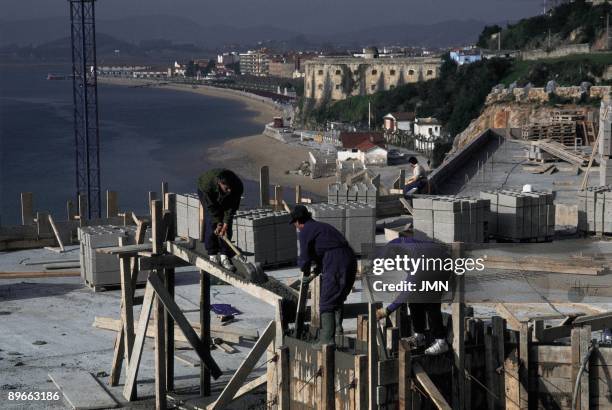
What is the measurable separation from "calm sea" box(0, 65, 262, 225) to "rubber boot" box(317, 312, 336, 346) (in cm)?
5730

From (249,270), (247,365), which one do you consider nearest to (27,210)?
(249,270)

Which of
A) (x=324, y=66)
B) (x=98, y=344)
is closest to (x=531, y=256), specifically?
(x=98, y=344)

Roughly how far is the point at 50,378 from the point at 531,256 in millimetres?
6251

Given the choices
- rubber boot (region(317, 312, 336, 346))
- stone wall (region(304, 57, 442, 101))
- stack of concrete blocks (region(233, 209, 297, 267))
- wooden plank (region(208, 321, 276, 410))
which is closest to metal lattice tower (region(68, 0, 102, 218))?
stack of concrete blocks (region(233, 209, 297, 267))

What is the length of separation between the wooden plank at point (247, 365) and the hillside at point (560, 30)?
89.3m

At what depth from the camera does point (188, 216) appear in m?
22.9

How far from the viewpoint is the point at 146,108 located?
584 ft

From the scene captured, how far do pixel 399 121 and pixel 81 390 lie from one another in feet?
320

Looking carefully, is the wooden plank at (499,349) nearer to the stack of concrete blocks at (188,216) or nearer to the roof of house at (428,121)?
the stack of concrete blocks at (188,216)

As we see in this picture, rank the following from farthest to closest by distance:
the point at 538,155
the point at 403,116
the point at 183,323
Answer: the point at 403,116, the point at 538,155, the point at 183,323

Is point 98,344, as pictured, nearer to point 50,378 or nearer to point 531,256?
point 50,378

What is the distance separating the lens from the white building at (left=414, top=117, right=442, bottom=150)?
97.5m

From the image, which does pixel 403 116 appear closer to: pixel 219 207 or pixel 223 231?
pixel 219 207

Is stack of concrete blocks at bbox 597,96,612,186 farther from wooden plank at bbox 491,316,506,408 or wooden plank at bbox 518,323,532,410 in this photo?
wooden plank at bbox 491,316,506,408
